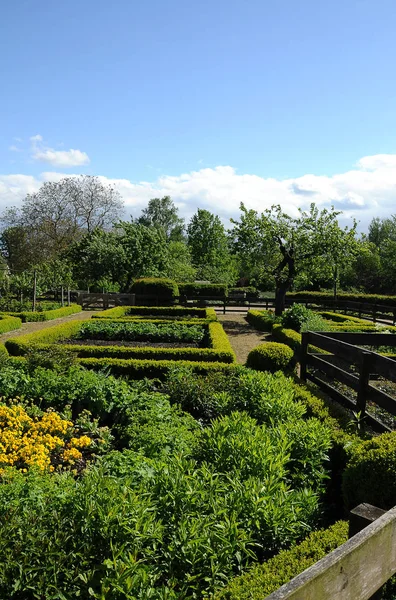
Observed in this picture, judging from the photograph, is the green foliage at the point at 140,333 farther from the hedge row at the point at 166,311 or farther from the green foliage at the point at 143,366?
the hedge row at the point at 166,311

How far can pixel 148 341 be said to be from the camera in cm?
1497

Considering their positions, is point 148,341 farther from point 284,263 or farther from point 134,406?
point 284,263

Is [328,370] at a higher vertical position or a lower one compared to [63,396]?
higher

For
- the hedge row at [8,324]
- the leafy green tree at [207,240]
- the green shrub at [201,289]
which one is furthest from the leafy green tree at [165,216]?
the hedge row at [8,324]

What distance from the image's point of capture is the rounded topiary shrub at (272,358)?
934 cm

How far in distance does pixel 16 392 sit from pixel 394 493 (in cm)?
582

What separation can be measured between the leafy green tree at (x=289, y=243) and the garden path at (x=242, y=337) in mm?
2682

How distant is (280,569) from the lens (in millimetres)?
2566

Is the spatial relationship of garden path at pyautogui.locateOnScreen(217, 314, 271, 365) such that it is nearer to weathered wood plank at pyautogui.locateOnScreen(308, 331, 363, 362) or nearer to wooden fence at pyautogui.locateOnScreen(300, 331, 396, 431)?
wooden fence at pyautogui.locateOnScreen(300, 331, 396, 431)

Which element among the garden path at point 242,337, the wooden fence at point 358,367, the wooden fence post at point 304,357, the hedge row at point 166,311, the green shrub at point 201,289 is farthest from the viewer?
the green shrub at point 201,289

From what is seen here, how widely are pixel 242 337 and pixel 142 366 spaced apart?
842 centimetres

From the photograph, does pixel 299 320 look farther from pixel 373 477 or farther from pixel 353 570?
pixel 353 570

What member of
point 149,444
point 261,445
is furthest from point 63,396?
point 261,445

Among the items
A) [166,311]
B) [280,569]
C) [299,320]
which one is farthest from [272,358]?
[166,311]
